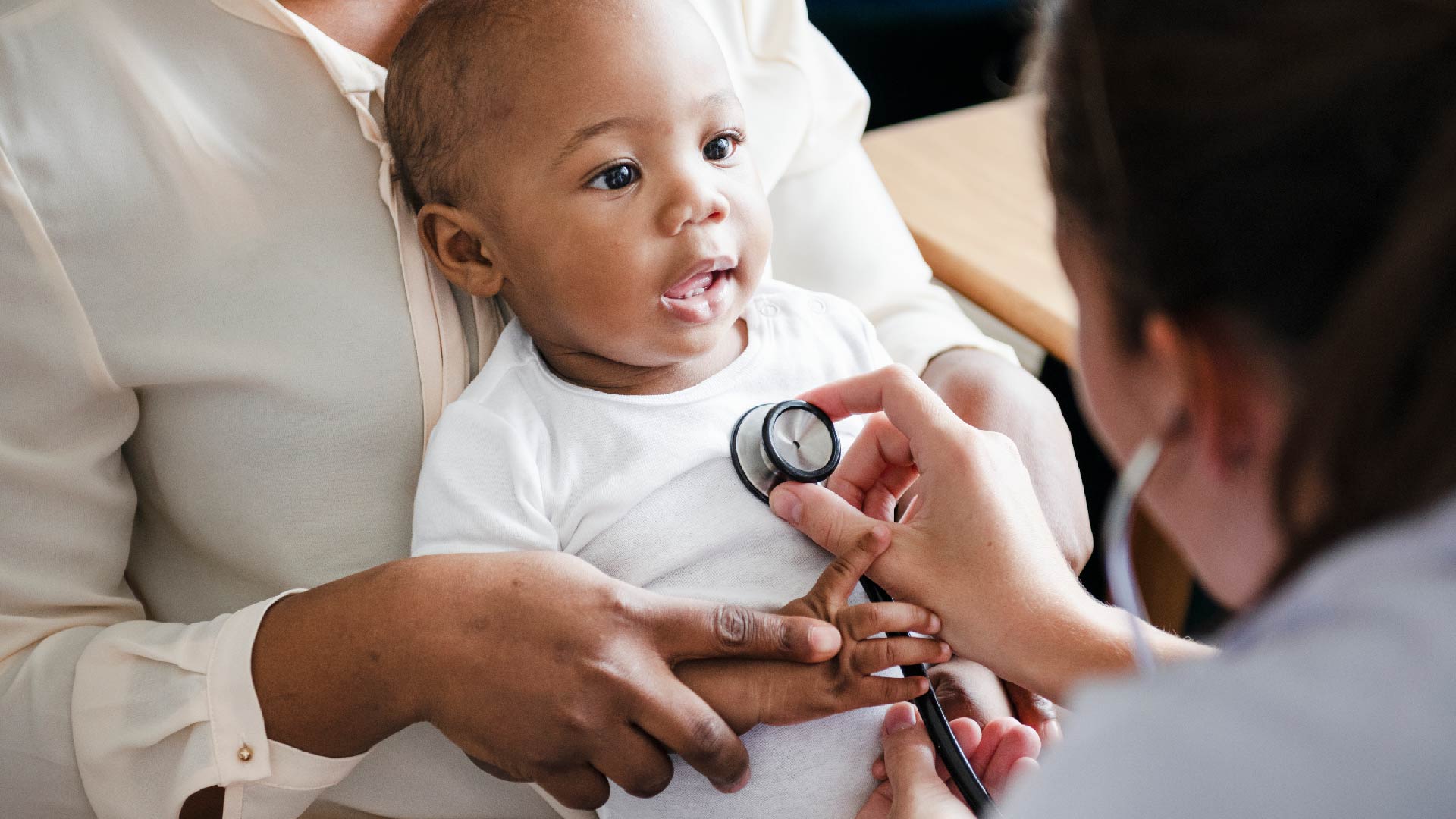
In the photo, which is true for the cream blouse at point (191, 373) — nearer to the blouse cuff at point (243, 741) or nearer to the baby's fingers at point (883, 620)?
the blouse cuff at point (243, 741)

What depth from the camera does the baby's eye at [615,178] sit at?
1024mm

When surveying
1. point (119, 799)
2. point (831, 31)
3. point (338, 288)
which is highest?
point (338, 288)

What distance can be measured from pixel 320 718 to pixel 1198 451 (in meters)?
0.71

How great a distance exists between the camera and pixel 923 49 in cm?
293

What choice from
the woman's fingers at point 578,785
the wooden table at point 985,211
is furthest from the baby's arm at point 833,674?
the wooden table at point 985,211

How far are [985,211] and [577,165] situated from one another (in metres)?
0.85

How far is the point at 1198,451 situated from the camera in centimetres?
59

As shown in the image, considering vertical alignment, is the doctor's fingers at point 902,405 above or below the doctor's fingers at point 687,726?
above

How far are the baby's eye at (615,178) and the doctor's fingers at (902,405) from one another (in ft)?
0.86

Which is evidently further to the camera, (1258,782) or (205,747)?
(205,747)

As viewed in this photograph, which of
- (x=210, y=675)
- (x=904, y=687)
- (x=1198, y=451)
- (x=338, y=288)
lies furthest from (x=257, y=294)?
(x=1198, y=451)

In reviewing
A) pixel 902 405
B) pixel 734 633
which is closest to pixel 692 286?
pixel 902 405

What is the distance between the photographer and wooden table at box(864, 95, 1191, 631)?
1.51 meters

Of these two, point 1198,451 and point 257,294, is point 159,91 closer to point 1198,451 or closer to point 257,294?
point 257,294
